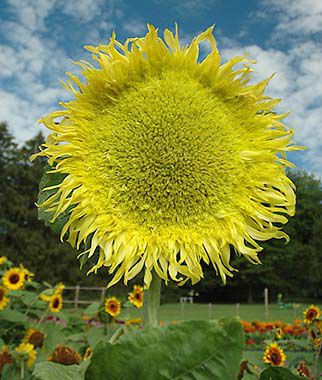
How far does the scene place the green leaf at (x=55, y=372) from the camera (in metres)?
0.85

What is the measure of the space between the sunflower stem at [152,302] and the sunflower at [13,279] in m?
3.45

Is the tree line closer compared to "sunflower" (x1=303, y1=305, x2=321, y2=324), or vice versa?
"sunflower" (x1=303, y1=305, x2=321, y2=324)

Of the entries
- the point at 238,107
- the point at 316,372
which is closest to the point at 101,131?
the point at 238,107

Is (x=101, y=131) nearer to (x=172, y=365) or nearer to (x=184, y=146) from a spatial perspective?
(x=184, y=146)

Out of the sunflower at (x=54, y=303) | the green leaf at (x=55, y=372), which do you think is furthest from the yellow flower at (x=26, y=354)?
the green leaf at (x=55, y=372)

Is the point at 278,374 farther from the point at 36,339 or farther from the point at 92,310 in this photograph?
the point at 92,310

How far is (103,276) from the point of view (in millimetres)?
23156

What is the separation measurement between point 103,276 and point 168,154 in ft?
74.2

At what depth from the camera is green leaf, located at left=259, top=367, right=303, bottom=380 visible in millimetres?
897

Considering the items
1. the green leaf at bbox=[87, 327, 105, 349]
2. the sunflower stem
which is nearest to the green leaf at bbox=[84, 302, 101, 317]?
the green leaf at bbox=[87, 327, 105, 349]

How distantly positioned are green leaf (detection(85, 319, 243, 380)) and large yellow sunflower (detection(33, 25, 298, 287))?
310 mm

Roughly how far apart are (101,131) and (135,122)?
90mm

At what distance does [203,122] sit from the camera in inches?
43.9

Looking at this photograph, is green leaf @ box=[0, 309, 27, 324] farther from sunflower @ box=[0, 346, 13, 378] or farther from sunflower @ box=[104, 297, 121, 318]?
sunflower @ box=[0, 346, 13, 378]
